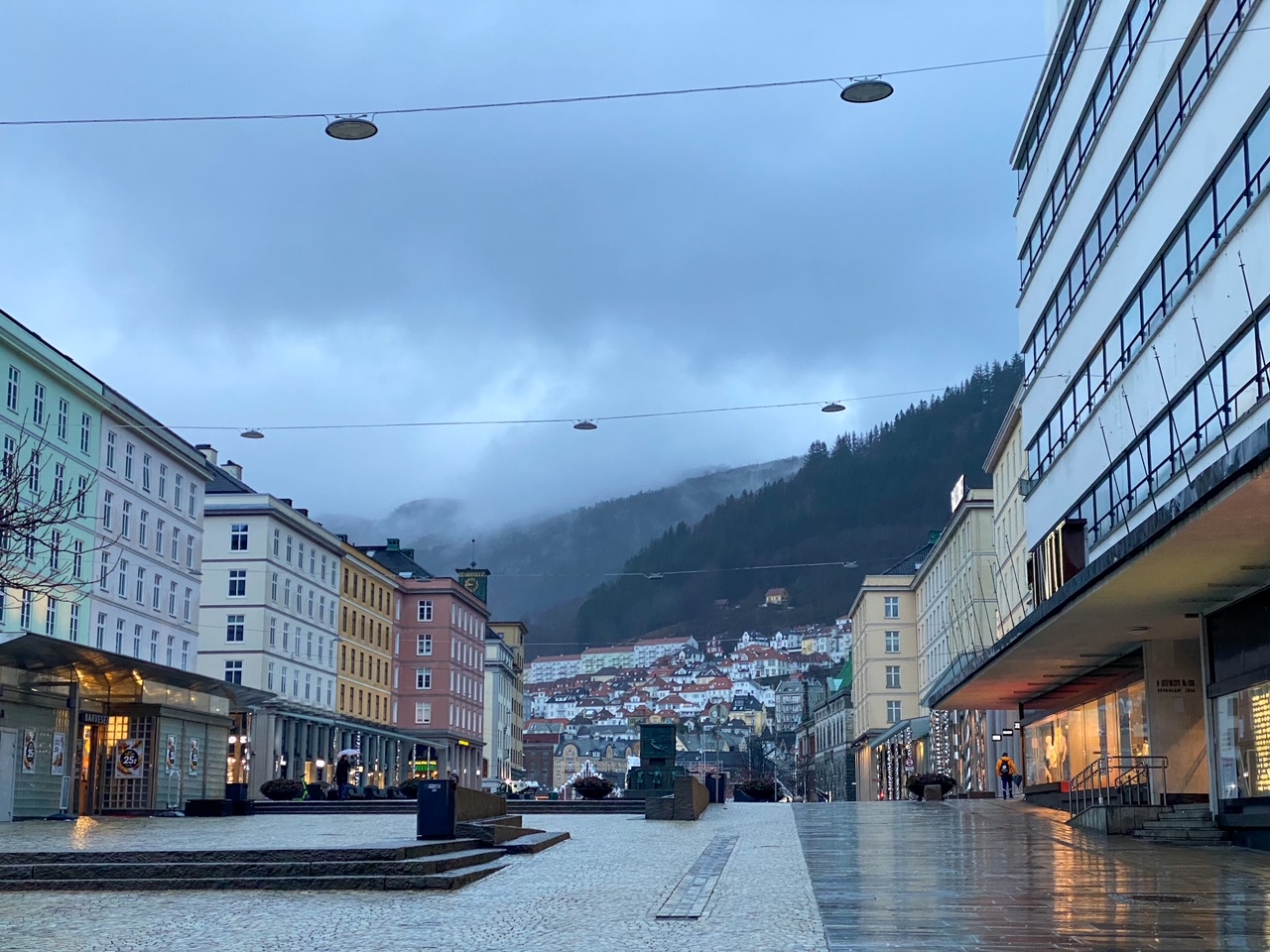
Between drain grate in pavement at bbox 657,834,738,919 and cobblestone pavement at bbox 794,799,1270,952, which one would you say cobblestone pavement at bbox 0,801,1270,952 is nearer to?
cobblestone pavement at bbox 794,799,1270,952

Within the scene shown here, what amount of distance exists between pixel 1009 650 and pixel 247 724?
49.6 metres

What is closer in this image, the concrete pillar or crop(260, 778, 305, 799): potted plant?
the concrete pillar

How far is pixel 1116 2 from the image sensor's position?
3534 cm

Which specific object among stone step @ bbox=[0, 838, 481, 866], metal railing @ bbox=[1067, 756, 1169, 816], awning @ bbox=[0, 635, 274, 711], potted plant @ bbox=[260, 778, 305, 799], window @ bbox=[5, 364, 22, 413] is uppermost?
window @ bbox=[5, 364, 22, 413]

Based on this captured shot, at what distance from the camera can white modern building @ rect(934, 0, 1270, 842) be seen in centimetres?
2492

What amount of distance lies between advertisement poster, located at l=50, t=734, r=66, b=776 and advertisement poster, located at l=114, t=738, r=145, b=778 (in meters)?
4.58

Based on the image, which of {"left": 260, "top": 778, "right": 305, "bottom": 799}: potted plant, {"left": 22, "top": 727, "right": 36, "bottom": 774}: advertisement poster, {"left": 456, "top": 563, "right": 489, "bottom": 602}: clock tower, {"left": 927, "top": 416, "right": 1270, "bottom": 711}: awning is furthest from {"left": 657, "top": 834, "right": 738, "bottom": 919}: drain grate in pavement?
{"left": 456, "top": 563, "right": 489, "bottom": 602}: clock tower

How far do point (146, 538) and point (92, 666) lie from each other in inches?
766

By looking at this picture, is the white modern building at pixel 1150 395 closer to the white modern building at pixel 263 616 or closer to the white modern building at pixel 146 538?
the white modern building at pixel 146 538

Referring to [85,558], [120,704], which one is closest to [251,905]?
[120,704]

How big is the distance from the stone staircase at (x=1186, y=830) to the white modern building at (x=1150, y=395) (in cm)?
70

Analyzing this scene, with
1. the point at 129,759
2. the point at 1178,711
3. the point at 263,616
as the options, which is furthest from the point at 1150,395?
the point at 263,616

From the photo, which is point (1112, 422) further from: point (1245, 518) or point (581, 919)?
point (581, 919)

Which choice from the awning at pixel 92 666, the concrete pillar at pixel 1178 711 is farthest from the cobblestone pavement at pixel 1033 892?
the awning at pixel 92 666
